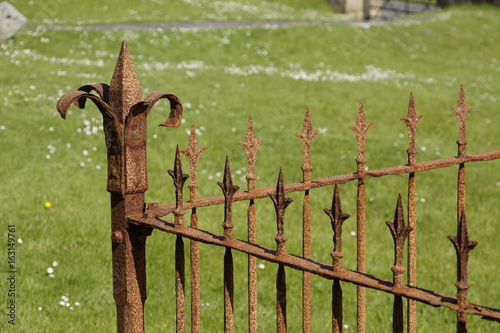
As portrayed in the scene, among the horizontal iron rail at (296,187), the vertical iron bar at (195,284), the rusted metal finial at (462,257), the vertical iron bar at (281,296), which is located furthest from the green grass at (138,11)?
the rusted metal finial at (462,257)

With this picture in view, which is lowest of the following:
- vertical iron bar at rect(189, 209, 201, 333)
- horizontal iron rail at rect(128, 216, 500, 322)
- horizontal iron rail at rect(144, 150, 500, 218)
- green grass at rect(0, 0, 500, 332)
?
green grass at rect(0, 0, 500, 332)

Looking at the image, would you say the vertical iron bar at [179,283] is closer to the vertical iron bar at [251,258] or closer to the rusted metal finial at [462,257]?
the vertical iron bar at [251,258]

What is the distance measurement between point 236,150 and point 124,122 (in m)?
8.16

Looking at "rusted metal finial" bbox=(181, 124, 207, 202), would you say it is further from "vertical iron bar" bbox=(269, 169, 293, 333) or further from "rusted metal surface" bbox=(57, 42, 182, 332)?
"vertical iron bar" bbox=(269, 169, 293, 333)

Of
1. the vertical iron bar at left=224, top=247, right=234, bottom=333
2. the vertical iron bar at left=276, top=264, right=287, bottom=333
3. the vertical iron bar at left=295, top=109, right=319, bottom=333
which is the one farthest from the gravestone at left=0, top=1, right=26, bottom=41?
the vertical iron bar at left=276, top=264, right=287, bottom=333

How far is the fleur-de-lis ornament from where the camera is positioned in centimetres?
419

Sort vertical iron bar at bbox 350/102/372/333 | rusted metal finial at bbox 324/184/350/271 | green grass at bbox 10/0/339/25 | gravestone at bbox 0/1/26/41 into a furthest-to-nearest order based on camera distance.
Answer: green grass at bbox 10/0/339/25 < gravestone at bbox 0/1/26/41 < vertical iron bar at bbox 350/102/372/333 < rusted metal finial at bbox 324/184/350/271

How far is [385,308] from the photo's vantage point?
306 inches

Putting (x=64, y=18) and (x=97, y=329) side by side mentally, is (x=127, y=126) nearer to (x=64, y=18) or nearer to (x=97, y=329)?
(x=97, y=329)

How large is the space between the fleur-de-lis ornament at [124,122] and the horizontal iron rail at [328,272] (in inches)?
10.1

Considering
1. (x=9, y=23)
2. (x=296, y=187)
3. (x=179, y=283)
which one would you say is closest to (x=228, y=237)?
(x=179, y=283)

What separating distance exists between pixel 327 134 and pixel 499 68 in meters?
13.3

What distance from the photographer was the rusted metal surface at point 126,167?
420cm

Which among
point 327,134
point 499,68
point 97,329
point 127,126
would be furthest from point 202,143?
point 499,68
